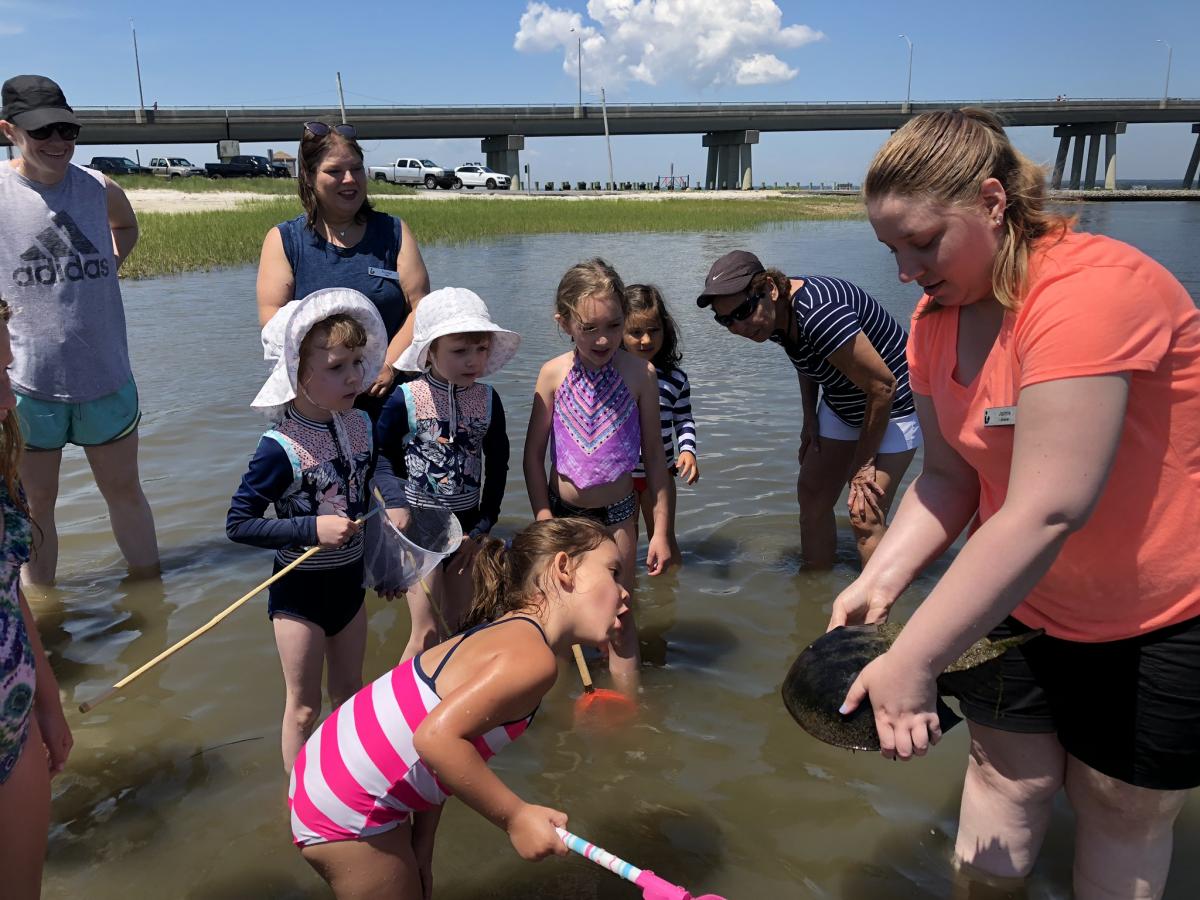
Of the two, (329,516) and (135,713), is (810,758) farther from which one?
(135,713)

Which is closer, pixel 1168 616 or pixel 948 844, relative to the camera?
pixel 1168 616

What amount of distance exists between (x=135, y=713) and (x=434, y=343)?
6.32 feet

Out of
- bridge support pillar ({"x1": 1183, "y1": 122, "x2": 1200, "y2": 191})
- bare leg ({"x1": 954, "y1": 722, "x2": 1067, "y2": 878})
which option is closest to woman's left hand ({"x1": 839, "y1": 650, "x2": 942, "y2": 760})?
bare leg ({"x1": 954, "y1": 722, "x2": 1067, "y2": 878})

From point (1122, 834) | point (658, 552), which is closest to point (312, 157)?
point (658, 552)

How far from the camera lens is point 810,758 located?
3365 mm

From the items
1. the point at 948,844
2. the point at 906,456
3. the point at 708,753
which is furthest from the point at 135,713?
the point at 906,456

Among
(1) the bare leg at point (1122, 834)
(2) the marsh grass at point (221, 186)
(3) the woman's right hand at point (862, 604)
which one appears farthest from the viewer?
(2) the marsh grass at point (221, 186)

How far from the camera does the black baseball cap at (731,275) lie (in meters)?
3.81

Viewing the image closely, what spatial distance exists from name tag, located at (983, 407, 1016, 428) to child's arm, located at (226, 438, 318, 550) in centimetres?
194

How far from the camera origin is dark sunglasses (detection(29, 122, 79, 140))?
375cm

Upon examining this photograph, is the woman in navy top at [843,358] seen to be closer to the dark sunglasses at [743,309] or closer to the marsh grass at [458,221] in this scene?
the dark sunglasses at [743,309]

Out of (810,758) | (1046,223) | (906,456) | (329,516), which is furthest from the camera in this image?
(906,456)

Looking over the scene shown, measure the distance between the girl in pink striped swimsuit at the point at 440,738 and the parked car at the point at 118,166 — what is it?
51.1 m

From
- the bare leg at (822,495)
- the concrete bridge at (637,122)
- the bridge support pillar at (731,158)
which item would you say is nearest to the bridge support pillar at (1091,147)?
the concrete bridge at (637,122)
